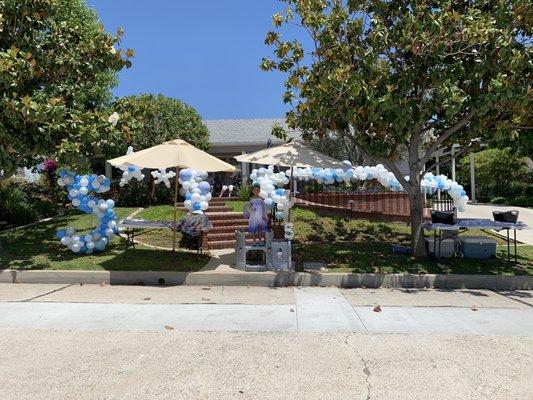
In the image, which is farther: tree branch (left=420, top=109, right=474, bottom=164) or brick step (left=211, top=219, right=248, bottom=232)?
brick step (left=211, top=219, right=248, bottom=232)

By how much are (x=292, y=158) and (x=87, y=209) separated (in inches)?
185

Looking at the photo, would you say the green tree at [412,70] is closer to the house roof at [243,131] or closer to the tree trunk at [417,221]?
the tree trunk at [417,221]

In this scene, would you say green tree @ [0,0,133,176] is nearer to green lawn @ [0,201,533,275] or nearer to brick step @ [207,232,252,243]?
green lawn @ [0,201,533,275]

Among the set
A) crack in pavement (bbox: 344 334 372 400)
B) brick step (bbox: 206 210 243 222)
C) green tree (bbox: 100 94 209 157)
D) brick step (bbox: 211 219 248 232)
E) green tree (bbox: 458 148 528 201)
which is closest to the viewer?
crack in pavement (bbox: 344 334 372 400)

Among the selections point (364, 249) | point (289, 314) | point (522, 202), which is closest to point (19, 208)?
point (364, 249)

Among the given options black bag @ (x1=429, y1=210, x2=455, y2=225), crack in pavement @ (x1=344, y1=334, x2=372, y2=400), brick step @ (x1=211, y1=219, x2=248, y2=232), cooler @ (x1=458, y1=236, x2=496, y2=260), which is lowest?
crack in pavement @ (x1=344, y1=334, x2=372, y2=400)

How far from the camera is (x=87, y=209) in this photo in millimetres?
10453

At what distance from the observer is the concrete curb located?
8719 mm

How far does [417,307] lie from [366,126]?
4086 mm

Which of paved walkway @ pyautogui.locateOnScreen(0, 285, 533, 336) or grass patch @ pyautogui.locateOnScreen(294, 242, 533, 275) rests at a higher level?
grass patch @ pyautogui.locateOnScreen(294, 242, 533, 275)

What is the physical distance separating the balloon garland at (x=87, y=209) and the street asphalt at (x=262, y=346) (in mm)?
2331

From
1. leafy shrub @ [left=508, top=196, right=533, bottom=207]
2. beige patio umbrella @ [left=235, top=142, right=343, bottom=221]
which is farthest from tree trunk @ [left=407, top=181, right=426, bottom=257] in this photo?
leafy shrub @ [left=508, top=196, right=533, bottom=207]

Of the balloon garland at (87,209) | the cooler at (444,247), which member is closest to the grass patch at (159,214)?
the balloon garland at (87,209)

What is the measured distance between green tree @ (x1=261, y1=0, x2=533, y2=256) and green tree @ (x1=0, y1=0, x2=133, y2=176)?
13.3 ft
